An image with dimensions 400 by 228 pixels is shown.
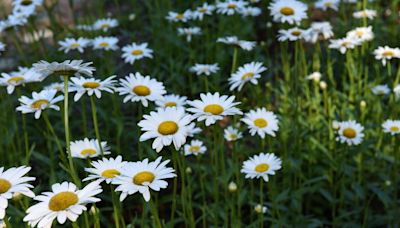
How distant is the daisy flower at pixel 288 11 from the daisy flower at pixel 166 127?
51.2 inches

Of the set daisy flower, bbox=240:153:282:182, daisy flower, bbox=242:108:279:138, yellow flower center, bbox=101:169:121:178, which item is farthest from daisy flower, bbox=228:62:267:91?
yellow flower center, bbox=101:169:121:178

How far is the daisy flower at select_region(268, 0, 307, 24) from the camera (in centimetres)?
304

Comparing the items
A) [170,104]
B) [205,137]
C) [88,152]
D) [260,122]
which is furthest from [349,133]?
[88,152]

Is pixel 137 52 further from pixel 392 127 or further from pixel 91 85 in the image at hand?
pixel 392 127

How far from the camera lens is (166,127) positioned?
1.88m

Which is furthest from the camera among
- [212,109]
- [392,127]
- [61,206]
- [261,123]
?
[392,127]

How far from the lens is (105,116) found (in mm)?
3227

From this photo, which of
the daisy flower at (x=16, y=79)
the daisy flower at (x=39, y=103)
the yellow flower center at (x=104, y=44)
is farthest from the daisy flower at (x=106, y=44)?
the daisy flower at (x=39, y=103)

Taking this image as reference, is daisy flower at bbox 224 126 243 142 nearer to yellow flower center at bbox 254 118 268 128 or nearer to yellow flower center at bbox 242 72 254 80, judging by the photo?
yellow flower center at bbox 254 118 268 128

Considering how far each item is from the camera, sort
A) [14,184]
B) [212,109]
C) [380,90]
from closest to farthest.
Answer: [14,184] → [212,109] → [380,90]

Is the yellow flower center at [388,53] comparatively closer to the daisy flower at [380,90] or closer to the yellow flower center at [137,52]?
the daisy flower at [380,90]

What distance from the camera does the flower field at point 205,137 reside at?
1.84 m

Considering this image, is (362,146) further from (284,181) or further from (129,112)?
(129,112)

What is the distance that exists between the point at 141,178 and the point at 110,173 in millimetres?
144
